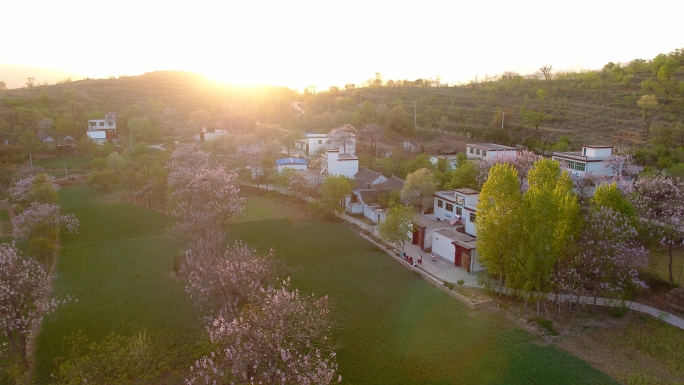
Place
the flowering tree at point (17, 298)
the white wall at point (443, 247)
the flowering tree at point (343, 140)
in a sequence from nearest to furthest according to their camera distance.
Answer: the flowering tree at point (17, 298) < the white wall at point (443, 247) < the flowering tree at point (343, 140)

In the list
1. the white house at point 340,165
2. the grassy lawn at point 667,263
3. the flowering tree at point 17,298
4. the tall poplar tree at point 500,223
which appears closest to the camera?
the flowering tree at point 17,298

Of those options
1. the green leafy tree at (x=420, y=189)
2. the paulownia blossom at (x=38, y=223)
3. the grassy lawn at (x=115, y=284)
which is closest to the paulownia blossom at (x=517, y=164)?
the green leafy tree at (x=420, y=189)

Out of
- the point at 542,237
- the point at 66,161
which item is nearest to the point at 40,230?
the point at 542,237

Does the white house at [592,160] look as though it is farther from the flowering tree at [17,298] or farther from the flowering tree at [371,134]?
the flowering tree at [17,298]

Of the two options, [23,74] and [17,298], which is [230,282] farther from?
[23,74]

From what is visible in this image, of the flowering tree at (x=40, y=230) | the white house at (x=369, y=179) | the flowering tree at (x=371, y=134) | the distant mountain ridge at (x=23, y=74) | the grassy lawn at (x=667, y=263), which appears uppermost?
the distant mountain ridge at (x=23, y=74)

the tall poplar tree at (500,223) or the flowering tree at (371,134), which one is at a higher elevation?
the flowering tree at (371,134)

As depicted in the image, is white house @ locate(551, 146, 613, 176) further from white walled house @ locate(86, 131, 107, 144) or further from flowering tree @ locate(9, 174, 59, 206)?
white walled house @ locate(86, 131, 107, 144)
